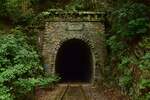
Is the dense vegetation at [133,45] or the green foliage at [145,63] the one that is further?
the dense vegetation at [133,45]

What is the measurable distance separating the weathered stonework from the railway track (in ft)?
4.81

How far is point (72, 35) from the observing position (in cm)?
1633

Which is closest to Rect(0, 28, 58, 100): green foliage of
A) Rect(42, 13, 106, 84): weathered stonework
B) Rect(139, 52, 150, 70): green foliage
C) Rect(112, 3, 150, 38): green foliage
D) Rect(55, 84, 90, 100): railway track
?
Rect(55, 84, 90, 100): railway track

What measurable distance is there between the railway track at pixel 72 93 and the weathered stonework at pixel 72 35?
4.81ft

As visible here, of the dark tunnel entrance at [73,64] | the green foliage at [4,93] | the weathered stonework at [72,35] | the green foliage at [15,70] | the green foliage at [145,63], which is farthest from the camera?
the dark tunnel entrance at [73,64]

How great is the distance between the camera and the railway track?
12.8 metres

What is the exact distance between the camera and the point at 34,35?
16.5 metres

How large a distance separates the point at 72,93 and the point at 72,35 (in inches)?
142

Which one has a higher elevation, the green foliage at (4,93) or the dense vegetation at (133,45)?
the dense vegetation at (133,45)

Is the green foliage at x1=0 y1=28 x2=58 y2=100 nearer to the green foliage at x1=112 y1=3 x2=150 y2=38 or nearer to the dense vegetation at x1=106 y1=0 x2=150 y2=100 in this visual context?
the dense vegetation at x1=106 y1=0 x2=150 y2=100

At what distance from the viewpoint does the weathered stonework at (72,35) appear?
1628cm

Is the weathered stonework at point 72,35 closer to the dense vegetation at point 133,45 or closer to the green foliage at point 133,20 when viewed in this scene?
the dense vegetation at point 133,45

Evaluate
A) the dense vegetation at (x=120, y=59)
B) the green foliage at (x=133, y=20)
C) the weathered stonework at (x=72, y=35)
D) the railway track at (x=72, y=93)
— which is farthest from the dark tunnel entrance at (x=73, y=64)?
the green foliage at (x=133, y=20)

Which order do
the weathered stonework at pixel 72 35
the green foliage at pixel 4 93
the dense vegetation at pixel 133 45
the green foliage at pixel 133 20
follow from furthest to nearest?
the weathered stonework at pixel 72 35, the green foliage at pixel 133 20, the dense vegetation at pixel 133 45, the green foliage at pixel 4 93
